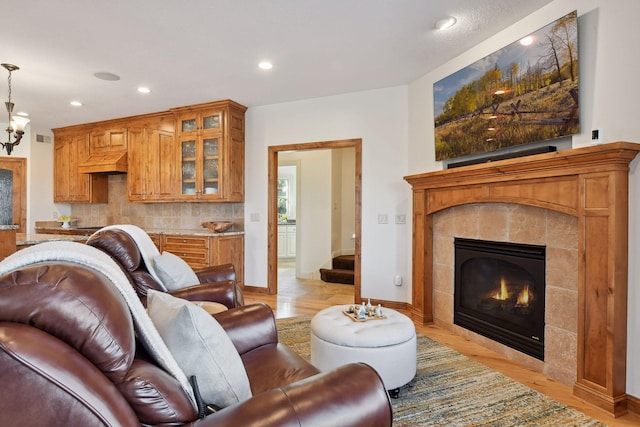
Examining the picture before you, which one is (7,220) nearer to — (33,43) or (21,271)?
(33,43)

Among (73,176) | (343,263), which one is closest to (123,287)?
(343,263)

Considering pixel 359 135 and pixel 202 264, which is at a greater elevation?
pixel 359 135

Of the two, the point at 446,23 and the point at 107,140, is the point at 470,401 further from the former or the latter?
the point at 107,140

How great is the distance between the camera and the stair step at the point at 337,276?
5868 millimetres

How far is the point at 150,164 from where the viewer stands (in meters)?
5.41

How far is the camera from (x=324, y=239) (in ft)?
20.8

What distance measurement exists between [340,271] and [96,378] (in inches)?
209

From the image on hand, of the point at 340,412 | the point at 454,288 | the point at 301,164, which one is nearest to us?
the point at 340,412

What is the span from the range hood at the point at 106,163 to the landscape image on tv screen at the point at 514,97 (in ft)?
15.5

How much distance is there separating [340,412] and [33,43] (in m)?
3.90

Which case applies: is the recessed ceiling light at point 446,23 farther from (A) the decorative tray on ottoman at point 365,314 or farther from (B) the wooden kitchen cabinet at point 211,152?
(B) the wooden kitchen cabinet at point 211,152

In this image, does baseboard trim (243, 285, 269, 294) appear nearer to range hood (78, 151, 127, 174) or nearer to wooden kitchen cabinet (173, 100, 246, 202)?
wooden kitchen cabinet (173, 100, 246, 202)

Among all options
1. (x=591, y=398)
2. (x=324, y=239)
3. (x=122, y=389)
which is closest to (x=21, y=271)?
(x=122, y=389)

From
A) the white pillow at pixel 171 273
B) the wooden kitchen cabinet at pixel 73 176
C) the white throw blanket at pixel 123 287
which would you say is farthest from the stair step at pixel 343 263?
the white throw blanket at pixel 123 287
